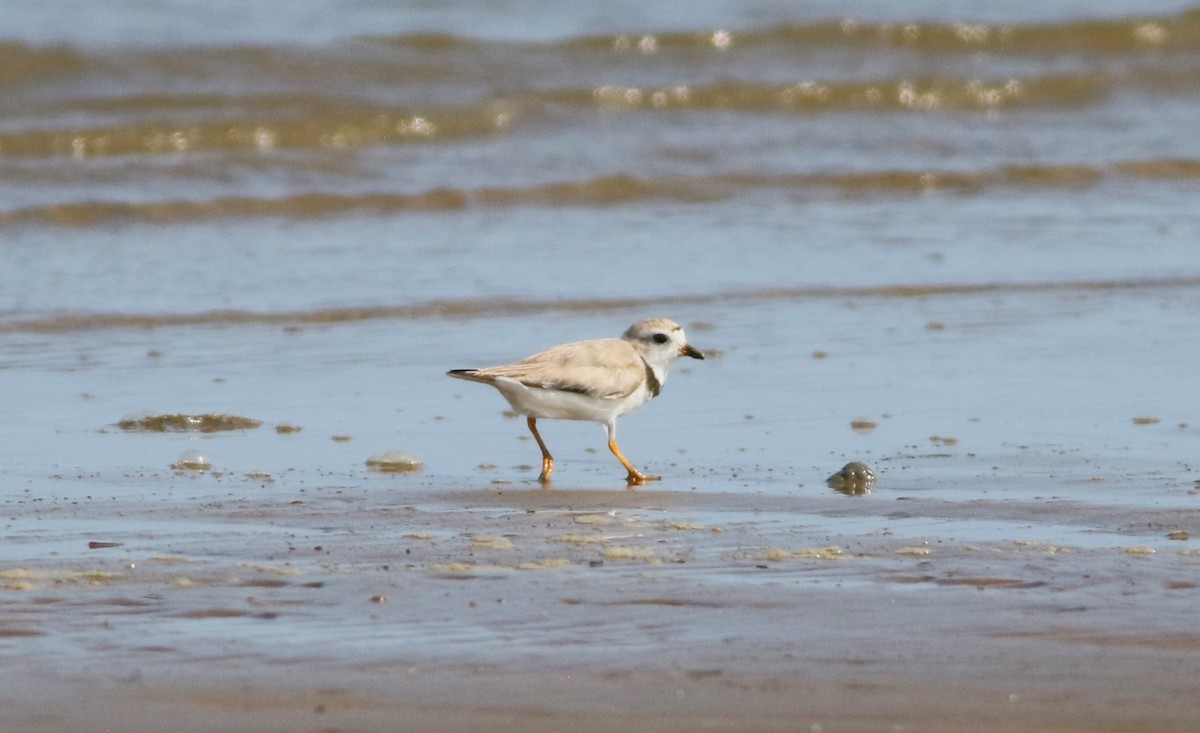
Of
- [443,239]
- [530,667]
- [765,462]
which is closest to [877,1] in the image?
[443,239]

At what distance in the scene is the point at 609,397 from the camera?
5988 millimetres

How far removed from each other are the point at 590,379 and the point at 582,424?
1.37 meters

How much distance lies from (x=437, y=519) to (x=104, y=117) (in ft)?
33.7

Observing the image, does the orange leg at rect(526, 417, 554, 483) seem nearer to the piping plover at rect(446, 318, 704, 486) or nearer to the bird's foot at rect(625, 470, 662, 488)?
the piping plover at rect(446, 318, 704, 486)

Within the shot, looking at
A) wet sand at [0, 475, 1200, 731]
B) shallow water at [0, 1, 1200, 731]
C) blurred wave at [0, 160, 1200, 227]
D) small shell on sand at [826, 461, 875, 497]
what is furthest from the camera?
blurred wave at [0, 160, 1200, 227]

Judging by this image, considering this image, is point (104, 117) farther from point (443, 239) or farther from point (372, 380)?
point (372, 380)

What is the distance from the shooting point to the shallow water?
12.2 feet

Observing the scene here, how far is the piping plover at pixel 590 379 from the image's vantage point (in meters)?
5.91

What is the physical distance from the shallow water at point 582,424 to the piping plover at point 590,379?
Result: 20 centimetres

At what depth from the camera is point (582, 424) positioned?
7297 millimetres

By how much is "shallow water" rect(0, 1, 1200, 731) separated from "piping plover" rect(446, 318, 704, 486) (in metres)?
0.20

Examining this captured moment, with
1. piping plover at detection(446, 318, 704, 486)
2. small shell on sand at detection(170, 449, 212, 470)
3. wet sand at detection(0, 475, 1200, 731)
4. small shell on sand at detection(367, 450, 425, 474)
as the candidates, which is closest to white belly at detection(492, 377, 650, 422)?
piping plover at detection(446, 318, 704, 486)

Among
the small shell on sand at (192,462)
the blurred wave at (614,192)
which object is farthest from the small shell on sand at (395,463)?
the blurred wave at (614,192)

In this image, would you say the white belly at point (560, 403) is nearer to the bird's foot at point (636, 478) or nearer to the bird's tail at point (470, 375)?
the bird's tail at point (470, 375)
